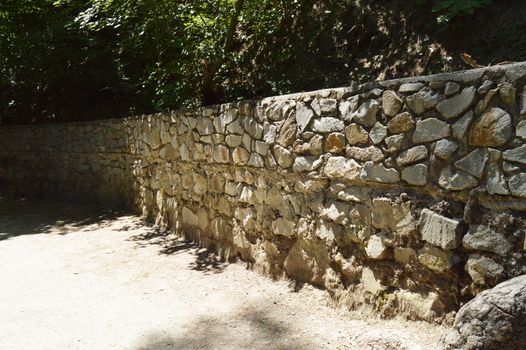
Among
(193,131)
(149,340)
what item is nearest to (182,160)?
(193,131)

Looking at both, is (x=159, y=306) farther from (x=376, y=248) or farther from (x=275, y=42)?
(x=275, y=42)

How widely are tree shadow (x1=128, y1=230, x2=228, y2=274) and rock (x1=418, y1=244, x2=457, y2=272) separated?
243 cm

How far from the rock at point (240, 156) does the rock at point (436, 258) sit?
209cm

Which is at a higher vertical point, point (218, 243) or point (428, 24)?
point (428, 24)

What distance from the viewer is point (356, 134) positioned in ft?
11.2

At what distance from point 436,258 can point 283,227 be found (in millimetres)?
1603

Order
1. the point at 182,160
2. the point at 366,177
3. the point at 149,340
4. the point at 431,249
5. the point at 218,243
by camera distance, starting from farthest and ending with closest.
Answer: the point at 182,160, the point at 218,243, the point at 149,340, the point at 366,177, the point at 431,249

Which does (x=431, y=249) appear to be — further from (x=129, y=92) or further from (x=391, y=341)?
(x=129, y=92)

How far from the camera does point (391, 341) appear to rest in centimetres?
302

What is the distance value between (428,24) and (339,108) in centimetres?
262

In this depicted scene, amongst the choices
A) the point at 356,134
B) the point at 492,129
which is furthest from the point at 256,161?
the point at 492,129

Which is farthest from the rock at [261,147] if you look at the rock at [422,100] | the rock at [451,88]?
the rock at [451,88]

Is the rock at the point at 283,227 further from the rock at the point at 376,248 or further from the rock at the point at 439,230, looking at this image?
the rock at the point at 439,230

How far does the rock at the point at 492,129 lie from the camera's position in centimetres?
250
